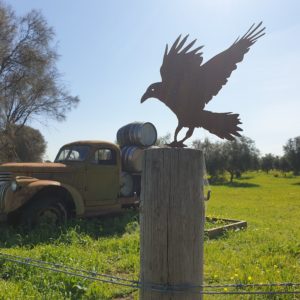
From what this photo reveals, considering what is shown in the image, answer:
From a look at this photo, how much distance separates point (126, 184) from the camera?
10.6 metres

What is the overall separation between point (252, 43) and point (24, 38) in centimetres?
2332

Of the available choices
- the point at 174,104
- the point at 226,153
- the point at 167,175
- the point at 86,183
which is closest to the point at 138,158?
the point at 86,183

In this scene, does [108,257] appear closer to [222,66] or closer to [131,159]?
[222,66]

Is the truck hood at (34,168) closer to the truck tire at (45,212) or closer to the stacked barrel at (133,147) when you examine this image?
the truck tire at (45,212)

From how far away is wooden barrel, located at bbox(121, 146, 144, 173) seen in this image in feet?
34.9

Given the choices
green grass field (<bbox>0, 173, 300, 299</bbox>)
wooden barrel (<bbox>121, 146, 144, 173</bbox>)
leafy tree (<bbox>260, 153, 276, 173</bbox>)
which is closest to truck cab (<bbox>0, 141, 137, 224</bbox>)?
green grass field (<bbox>0, 173, 300, 299</bbox>)

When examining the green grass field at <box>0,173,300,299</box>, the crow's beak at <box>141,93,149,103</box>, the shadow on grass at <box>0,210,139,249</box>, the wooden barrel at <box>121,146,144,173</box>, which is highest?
the crow's beak at <box>141,93,149,103</box>

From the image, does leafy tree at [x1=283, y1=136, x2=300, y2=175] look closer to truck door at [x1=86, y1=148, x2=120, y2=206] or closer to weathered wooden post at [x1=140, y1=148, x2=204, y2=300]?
truck door at [x1=86, y1=148, x2=120, y2=206]

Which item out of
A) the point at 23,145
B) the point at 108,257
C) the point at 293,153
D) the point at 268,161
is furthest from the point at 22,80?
the point at 268,161

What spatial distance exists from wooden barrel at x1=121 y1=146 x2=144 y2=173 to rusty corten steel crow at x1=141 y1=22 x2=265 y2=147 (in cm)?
742

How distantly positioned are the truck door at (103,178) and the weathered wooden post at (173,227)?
6976mm

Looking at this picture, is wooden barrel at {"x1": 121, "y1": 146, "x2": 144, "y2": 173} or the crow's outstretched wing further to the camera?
wooden barrel at {"x1": 121, "y1": 146, "x2": 144, "y2": 173}

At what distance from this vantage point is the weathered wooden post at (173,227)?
7.76 feet

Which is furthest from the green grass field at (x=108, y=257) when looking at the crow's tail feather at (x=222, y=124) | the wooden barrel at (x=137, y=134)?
the wooden barrel at (x=137, y=134)
